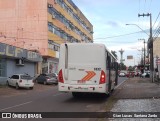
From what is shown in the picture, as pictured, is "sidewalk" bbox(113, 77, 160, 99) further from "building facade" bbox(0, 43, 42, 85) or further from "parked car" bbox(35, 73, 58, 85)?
"parked car" bbox(35, 73, 58, 85)

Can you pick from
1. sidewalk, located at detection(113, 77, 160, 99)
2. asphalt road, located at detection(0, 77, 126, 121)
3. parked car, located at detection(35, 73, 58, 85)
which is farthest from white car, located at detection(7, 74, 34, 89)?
asphalt road, located at detection(0, 77, 126, 121)

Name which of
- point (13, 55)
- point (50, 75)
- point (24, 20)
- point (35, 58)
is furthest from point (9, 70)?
point (24, 20)

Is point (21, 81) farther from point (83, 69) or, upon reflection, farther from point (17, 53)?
point (83, 69)

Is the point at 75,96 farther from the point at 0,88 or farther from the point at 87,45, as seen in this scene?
the point at 0,88

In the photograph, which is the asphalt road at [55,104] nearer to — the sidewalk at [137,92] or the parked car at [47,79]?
the sidewalk at [137,92]

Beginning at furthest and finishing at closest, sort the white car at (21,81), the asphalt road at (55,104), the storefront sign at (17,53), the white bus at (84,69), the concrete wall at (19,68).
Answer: the concrete wall at (19,68), the storefront sign at (17,53), the white car at (21,81), the white bus at (84,69), the asphalt road at (55,104)

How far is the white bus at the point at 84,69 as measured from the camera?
2061cm

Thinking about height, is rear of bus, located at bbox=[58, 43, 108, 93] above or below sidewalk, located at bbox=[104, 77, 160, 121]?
above

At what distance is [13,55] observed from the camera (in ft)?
150

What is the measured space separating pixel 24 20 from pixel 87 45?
146ft

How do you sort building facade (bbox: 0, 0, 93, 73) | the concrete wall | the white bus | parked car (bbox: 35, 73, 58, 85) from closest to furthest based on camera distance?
the white bus
the concrete wall
parked car (bbox: 35, 73, 58, 85)
building facade (bbox: 0, 0, 93, 73)

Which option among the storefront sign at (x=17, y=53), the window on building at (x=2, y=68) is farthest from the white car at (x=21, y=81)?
the window on building at (x=2, y=68)

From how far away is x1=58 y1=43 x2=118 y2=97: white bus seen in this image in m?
20.6

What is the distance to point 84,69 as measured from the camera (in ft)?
67.9
